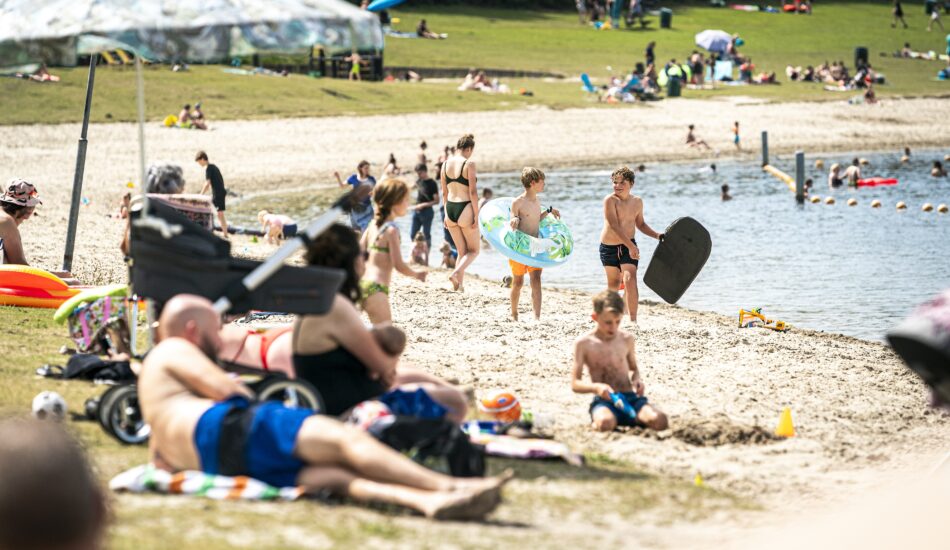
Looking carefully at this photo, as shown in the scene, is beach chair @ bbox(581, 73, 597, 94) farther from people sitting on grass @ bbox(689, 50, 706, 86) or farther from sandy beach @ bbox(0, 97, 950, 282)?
people sitting on grass @ bbox(689, 50, 706, 86)

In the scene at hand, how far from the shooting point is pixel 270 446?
17.5 feet

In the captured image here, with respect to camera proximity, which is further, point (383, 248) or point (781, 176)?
point (781, 176)

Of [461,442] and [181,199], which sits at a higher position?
[181,199]

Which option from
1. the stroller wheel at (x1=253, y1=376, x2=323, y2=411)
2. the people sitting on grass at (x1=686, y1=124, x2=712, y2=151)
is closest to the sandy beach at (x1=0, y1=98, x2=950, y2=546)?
the stroller wheel at (x1=253, y1=376, x2=323, y2=411)

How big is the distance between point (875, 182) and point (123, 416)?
83.6 ft

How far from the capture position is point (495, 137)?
3291cm

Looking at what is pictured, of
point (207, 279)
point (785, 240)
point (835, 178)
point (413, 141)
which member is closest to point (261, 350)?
point (207, 279)

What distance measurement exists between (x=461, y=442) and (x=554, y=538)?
0.85 metres

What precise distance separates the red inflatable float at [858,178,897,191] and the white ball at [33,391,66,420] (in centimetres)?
2497

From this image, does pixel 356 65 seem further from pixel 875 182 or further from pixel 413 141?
pixel 875 182

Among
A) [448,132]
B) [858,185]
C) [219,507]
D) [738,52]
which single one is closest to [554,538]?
[219,507]

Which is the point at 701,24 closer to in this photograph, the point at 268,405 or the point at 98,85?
the point at 98,85

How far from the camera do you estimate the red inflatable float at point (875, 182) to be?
1147 inches

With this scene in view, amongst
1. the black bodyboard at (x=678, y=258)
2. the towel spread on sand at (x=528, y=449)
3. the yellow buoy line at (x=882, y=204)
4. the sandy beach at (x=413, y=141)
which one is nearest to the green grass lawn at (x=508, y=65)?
the sandy beach at (x=413, y=141)
